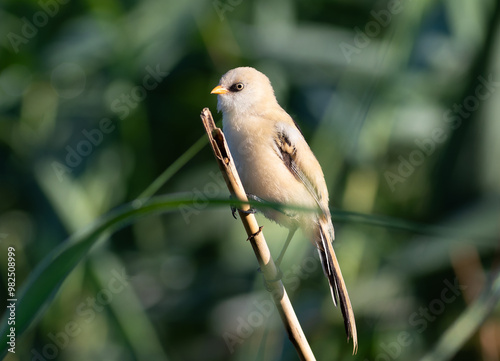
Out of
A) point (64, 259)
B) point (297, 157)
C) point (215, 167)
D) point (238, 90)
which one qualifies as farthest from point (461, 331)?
point (215, 167)

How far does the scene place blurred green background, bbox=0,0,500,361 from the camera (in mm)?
3234

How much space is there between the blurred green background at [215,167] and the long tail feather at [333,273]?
2.99 ft

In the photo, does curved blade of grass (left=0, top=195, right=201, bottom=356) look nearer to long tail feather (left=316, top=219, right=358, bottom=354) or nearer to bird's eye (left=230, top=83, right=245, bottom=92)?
long tail feather (left=316, top=219, right=358, bottom=354)

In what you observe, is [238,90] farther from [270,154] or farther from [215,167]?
[215,167]

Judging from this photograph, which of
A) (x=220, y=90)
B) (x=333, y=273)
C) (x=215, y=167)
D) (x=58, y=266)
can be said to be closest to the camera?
(x=58, y=266)

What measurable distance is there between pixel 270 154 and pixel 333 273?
18.7 inches

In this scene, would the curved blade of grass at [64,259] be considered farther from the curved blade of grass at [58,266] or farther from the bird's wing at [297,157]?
the bird's wing at [297,157]

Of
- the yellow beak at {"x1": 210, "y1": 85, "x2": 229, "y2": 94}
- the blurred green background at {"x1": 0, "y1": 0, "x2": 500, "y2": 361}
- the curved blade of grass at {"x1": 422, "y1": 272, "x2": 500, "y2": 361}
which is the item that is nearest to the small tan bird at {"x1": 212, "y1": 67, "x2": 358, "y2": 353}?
the yellow beak at {"x1": 210, "y1": 85, "x2": 229, "y2": 94}

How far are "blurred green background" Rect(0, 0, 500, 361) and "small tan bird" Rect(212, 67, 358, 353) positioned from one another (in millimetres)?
742

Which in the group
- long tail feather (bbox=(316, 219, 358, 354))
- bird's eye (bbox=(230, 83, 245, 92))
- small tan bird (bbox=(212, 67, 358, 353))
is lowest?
long tail feather (bbox=(316, 219, 358, 354))

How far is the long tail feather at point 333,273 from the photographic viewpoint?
1.64m

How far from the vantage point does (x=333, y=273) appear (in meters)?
1.91

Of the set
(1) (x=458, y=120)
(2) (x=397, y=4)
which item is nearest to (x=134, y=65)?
(2) (x=397, y=4)

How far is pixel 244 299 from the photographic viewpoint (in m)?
3.95
